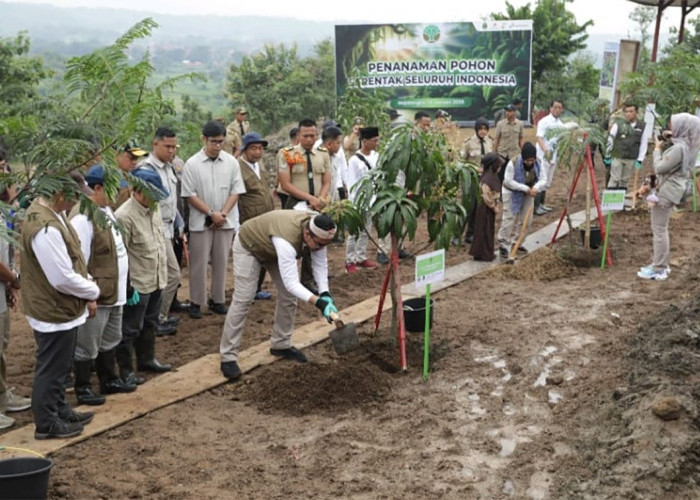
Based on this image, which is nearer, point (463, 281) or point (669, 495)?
point (669, 495)

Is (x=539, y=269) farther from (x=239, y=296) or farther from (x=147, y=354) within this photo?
(x=147, y=354)

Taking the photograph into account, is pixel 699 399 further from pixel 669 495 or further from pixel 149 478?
pixel 149 478

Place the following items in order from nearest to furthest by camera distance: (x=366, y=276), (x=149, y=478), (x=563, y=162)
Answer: (x=149, y=478) → (x=366, y=276) → (x=563, y=162)

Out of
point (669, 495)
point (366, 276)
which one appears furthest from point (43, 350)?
point (366, 276)

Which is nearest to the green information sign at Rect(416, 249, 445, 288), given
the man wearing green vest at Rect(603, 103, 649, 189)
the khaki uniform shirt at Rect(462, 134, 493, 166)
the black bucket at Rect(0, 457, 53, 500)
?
the black bucket at Rect(0, 457, 53, 500)

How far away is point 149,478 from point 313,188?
4.59m

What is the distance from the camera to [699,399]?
5285 mm

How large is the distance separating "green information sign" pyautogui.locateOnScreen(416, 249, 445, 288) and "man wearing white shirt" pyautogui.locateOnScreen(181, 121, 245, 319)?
2462 mm

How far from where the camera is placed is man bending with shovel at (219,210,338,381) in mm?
5879

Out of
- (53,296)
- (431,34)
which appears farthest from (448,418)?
(431,34)

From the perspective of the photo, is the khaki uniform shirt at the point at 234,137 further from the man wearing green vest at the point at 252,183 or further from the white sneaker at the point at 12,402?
the white sneaker at the point at 12,402

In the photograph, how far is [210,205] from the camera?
25.8ft

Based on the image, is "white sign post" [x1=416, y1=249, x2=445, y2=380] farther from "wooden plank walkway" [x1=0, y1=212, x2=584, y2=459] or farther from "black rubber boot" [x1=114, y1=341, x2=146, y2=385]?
"black rubber boot" [x1=114, y1=341, x2=146, y2=385]

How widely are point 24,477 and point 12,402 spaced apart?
6.53ft
